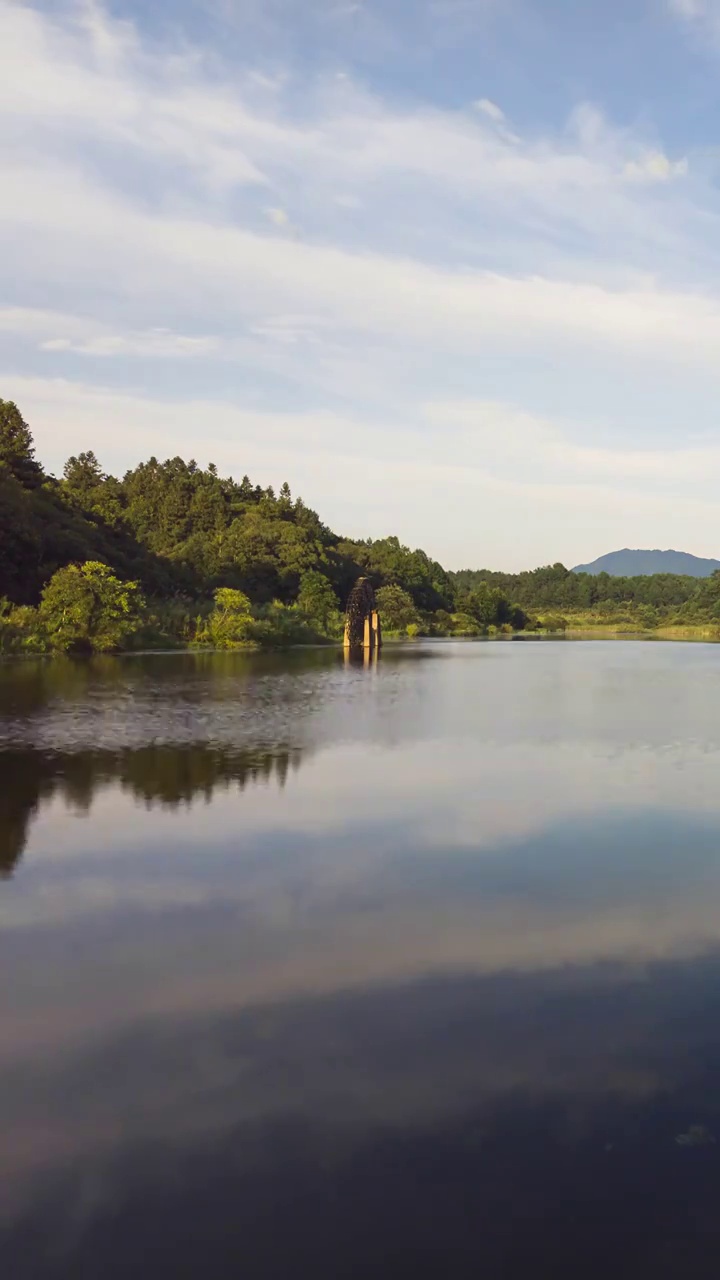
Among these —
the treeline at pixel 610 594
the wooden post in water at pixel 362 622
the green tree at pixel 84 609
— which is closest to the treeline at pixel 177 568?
the green tree at pixel 84 609

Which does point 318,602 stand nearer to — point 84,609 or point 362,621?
point 362,621

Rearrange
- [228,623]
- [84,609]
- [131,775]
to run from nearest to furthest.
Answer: [131,775], [84,609], [228,623]

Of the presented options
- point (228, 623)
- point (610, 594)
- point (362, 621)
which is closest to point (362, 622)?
point (362, 621)

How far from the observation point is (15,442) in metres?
58.3

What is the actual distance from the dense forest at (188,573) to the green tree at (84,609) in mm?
66

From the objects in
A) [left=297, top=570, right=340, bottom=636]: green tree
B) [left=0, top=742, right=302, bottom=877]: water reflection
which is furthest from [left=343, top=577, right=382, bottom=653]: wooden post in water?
[left=0, top=742, right=302, bottom=877]: water reflection

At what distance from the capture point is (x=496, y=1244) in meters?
3.79

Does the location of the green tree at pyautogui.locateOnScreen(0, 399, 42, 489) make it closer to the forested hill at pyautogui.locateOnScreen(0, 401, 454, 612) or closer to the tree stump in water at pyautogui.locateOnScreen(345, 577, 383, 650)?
the forested hill at pyautogui.locateOnScreen(0, 401, 454, 612)

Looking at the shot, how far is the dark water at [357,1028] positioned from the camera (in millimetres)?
3873

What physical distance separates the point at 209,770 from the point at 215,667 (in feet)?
82.5

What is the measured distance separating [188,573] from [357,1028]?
226 ft

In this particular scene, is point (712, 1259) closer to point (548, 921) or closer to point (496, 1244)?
point (496, 1244)

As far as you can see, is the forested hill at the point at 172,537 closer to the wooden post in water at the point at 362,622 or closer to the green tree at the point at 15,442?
the green tree at the point at 15,442

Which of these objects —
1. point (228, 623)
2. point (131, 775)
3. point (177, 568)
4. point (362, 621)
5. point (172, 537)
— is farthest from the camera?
point (172, 537)
